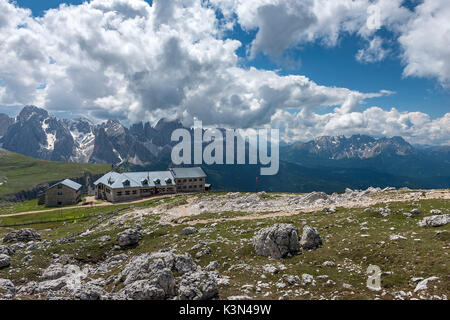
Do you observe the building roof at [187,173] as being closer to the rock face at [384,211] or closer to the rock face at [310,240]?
the rock face at [384,211]

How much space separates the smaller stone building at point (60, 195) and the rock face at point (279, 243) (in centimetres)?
10708

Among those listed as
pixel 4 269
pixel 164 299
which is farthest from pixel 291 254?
pixel 4 269

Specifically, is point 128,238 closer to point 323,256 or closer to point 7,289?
point 7,289

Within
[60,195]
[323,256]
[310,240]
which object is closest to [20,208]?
[60,195]

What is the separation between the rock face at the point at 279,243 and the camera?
23984mm

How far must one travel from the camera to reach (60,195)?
103 metres

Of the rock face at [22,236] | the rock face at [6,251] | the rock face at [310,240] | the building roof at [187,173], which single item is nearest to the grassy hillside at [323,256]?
the rock face at [310,240]

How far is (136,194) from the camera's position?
106 meters

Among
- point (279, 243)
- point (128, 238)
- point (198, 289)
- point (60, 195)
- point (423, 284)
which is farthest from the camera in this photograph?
point (60, 195)

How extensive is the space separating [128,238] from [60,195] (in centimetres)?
8874
